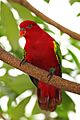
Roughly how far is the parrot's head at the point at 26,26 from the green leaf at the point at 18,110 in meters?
0.50

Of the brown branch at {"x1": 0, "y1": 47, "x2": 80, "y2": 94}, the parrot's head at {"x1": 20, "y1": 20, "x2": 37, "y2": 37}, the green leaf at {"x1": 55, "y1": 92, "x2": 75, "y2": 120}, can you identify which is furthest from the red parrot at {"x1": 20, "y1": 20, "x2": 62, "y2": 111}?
the brown branch at {"x1": 0, "y1": 47, "x2": 80, "y2": 94}

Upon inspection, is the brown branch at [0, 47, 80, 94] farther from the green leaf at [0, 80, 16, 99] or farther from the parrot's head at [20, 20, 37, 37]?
the green leaf at [0, 80, 16, 99]

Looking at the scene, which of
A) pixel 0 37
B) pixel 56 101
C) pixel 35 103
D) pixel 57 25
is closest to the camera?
pixel 57 25

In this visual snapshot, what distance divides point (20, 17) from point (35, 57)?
249 millimetres

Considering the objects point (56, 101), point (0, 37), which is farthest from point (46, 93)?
point (0, 37)

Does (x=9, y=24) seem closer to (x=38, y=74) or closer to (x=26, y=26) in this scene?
(x=26, y=26)

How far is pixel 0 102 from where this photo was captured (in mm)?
2322

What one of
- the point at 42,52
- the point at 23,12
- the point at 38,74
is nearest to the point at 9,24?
the point at 23,12

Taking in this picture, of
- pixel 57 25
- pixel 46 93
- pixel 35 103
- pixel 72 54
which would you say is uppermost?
pixel 57 25

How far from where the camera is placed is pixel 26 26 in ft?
7.04

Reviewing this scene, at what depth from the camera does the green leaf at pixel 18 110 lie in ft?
8.01

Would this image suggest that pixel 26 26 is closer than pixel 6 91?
Yes

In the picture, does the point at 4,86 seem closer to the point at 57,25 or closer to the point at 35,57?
the point at 35,57

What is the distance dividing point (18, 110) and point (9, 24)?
1.90 ft
